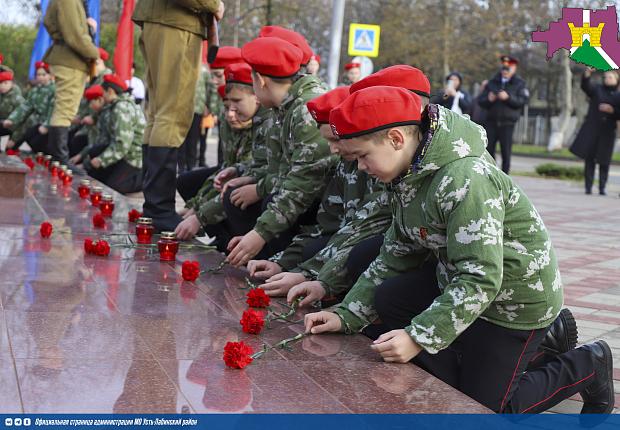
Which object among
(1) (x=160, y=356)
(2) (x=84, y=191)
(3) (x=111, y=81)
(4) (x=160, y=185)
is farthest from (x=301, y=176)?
(3) (x=111, y=81)

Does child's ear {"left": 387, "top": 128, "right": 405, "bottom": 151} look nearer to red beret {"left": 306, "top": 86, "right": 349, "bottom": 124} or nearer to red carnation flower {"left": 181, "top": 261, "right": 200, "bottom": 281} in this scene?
red beret {"left": 306, "top": 86, "right": 349, "bottom": 124}

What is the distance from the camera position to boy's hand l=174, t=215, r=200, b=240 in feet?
19.9

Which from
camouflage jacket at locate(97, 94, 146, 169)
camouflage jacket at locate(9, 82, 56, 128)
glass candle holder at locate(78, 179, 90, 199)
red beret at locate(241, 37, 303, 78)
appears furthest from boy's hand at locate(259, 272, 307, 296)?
camouflage jacket at locate(9, 82, 56, 128)

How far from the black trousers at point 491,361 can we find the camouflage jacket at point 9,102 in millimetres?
13636

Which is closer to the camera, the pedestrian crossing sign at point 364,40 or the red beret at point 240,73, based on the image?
the red beret at point 240,73

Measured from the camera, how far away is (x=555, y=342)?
153 inches

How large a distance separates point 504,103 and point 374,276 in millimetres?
13020

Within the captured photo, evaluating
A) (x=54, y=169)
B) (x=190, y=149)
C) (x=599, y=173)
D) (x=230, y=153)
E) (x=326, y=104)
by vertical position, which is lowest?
(x=599, y=173)

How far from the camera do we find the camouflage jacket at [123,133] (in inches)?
418

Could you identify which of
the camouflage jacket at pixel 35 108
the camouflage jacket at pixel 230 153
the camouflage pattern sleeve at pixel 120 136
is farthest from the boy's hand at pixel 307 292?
the camouflage jacket at pixel 35 108

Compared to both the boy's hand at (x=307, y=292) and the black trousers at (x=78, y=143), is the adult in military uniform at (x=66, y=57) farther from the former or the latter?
the boy's hand at (x=307, y=292)

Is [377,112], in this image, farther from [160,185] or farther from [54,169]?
[54,169]

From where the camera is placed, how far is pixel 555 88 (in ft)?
190

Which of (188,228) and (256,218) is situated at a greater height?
(256,218)
